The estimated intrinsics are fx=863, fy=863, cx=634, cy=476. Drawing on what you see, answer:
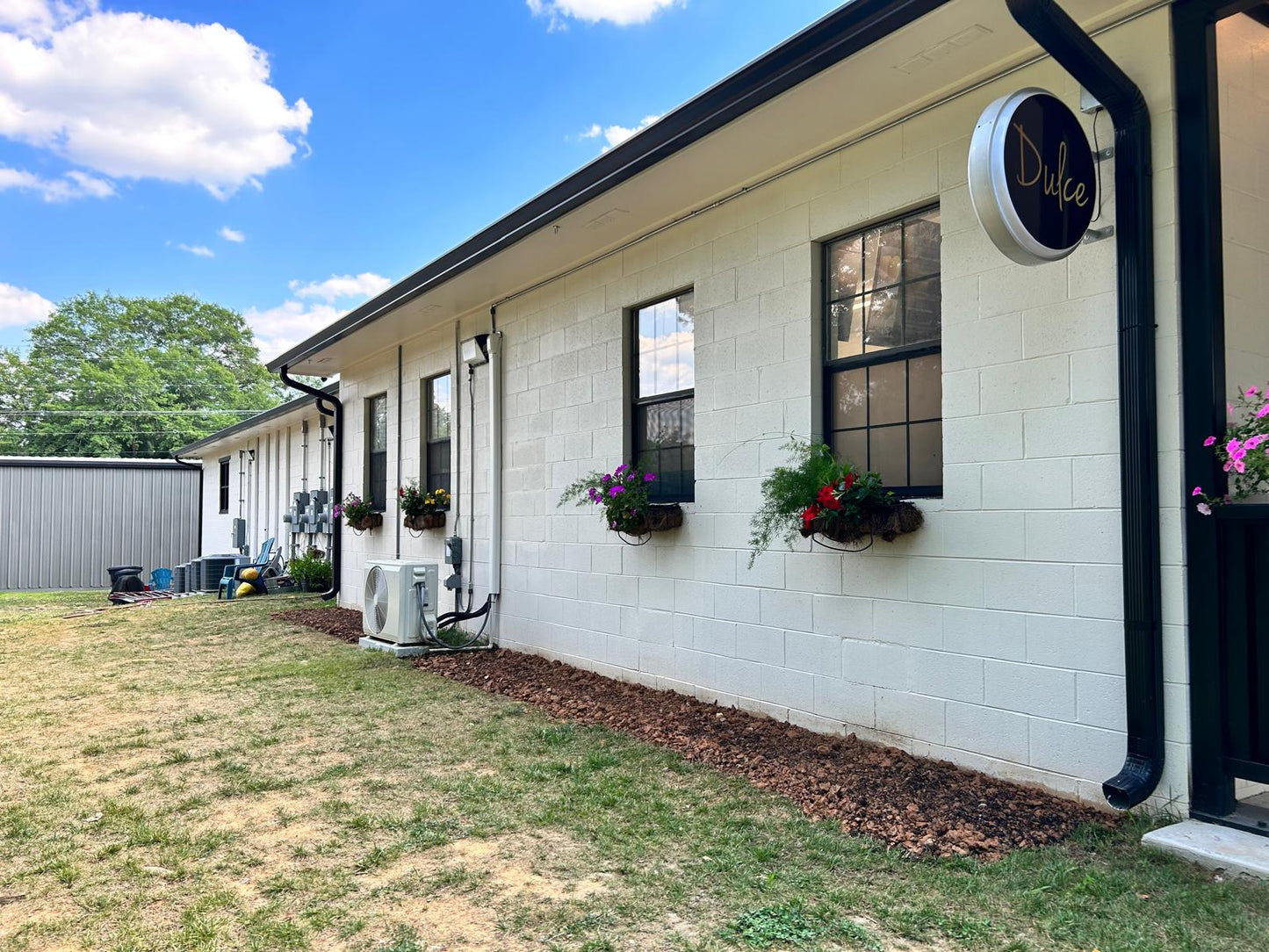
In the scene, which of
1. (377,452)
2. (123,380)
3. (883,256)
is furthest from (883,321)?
(123,380)

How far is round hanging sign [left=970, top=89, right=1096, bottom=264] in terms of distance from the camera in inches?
117

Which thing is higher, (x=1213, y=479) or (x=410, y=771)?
(x=1213, y=479)

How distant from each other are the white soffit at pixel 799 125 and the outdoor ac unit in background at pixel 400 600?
2.50 metres

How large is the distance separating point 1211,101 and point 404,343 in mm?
7943

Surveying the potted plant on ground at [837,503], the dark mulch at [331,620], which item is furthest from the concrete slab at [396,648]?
the potted plant on ground at [837,503]

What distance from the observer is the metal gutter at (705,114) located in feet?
11.2

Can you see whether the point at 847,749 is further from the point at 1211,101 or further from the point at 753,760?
the point at 1211,101

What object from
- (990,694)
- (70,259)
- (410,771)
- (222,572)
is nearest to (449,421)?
(410,771)

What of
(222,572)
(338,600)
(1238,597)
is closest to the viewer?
(1238,597)

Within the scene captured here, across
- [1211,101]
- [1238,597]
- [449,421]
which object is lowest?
[1238,597]

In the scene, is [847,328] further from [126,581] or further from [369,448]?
[126,581]

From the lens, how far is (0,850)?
3230 millimetres

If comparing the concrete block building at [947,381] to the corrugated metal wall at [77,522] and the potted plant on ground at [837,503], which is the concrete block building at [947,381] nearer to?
the potted plant on ground at [837,503]

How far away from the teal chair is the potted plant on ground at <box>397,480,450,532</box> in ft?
17.7
